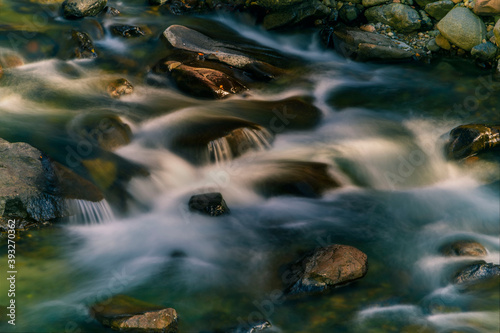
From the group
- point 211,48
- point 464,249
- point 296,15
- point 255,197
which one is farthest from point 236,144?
point 296,15

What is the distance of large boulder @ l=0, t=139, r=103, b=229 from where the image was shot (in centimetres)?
572

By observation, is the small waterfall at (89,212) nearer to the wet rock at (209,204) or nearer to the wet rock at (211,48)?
the wet rock at (209,204)

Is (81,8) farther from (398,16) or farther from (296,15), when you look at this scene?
(398,16)

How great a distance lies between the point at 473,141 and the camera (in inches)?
294

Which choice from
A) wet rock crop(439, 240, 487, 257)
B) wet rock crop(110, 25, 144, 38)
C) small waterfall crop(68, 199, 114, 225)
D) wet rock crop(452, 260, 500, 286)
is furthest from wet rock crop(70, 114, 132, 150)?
wet rock crop(452, 260, 500, 286)

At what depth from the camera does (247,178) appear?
279 inches

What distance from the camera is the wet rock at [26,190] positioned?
569 cm

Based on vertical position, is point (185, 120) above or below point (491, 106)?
below

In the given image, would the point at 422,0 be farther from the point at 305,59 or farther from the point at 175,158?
the point at 175,158

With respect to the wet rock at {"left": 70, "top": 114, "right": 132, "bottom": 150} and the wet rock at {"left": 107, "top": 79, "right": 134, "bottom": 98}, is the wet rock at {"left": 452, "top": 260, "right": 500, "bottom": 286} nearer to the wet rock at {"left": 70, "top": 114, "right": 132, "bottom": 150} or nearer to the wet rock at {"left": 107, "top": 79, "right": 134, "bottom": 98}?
the wet rock at {"left": 70, "top": 114, "right": 132, "bottom": 150}

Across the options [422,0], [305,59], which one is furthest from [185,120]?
[422,0]

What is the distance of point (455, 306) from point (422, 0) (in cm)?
795

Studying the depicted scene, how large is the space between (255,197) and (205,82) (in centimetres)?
284

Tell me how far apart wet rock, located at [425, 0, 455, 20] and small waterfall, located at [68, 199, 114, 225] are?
8155mm
